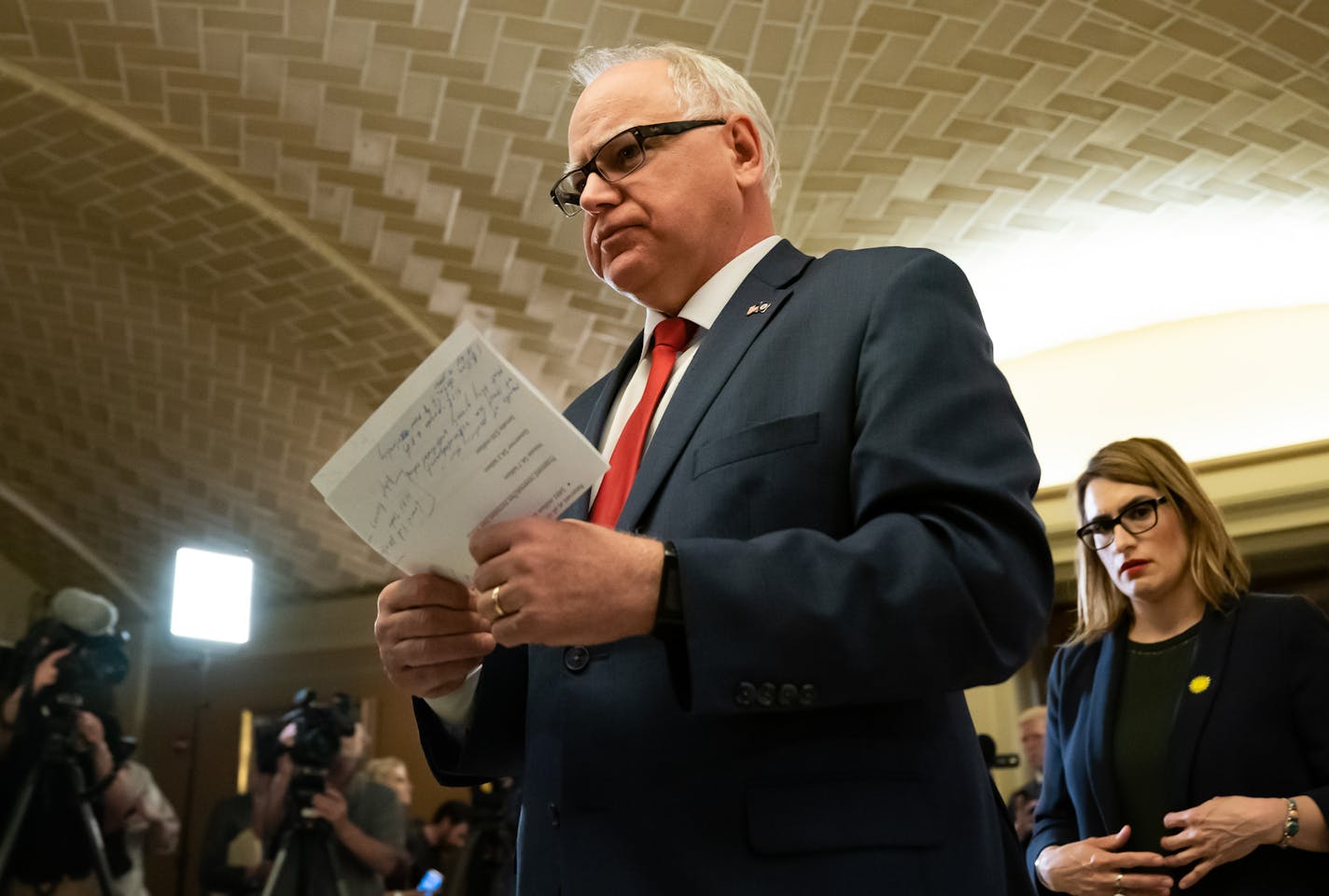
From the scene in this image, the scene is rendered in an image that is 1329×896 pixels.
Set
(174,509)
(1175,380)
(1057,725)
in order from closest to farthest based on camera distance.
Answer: (1057,725) → (1175,380) → (174,509)

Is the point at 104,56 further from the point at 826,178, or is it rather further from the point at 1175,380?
the point at 1175,380

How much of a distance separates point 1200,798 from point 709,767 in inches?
55.0

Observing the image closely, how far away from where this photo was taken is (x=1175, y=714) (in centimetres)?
217

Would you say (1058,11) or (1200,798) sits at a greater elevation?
(1058,11)

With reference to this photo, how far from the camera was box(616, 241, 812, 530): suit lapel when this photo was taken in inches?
46.2

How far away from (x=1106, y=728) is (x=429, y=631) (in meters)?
1.50

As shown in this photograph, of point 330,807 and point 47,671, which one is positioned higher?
point 47,671

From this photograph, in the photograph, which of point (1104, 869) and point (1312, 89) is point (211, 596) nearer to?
point (1312, 89)

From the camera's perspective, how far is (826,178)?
5.02 m

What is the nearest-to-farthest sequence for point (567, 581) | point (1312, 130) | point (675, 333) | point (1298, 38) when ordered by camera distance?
1. point (567, 581)
2. point (675, 333)
3. point (1298, 38)
4. point (1312, 130)

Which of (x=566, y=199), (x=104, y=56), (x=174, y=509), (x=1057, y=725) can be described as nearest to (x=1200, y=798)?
(x=1057, y=725)

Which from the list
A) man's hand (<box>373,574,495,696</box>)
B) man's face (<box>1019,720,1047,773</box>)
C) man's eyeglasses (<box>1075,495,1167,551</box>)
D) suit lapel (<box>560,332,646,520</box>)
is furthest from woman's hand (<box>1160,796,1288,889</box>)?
man's face (<box>1019,720,1047,773</box>)

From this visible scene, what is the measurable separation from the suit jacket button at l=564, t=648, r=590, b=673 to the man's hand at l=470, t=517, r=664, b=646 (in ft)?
0.64

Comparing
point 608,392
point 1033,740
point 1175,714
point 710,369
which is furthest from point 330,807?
point 710,369
